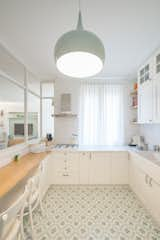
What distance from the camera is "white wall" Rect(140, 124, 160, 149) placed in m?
2.96

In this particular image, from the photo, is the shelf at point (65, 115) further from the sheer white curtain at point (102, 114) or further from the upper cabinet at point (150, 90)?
the upper cabinet at point (150, 90)

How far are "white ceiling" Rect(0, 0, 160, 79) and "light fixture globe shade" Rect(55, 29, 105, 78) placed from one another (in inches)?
26.1

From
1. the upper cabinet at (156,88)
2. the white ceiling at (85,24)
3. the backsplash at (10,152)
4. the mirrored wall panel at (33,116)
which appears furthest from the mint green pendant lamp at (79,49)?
the mirrored wall panel at (33,116)

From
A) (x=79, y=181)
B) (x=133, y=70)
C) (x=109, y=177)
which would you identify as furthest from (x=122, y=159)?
(x=133, y=70)

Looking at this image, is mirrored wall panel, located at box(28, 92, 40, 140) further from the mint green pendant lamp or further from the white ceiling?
the mint green pendant lamp

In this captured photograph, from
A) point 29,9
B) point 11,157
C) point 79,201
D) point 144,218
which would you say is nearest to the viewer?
point 29,9

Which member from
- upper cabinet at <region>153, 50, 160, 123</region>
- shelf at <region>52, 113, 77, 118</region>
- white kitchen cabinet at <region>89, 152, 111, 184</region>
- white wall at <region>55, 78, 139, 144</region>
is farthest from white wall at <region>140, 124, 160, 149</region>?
shelf at <region>52, 113, 77, 118</region>

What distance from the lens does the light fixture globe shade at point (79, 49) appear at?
1.03 meters

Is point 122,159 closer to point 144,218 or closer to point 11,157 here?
point 144,218

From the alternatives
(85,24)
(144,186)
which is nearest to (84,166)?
(144,186)

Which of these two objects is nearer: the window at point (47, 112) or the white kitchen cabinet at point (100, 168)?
the white kitchen cabinet at point (100, 168)

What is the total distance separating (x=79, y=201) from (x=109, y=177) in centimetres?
91

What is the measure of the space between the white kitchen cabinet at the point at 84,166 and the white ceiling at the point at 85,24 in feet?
6.75

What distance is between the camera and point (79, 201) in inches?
104
